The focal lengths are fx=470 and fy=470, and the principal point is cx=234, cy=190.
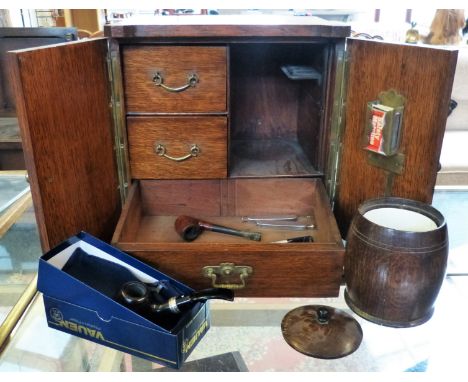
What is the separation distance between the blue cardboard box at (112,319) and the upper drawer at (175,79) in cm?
30

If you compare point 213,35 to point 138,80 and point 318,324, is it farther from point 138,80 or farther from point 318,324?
point 318,324

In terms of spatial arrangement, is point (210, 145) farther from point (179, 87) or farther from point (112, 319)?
point (112, 319)

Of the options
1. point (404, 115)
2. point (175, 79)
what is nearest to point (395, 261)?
point (404, 115)

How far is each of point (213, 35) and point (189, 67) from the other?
73 millimetres

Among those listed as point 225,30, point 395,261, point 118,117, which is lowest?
point 395,261

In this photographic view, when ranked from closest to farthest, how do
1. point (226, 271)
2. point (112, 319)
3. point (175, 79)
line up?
point (112, 319) → point (226, 271) → point (175, 79)

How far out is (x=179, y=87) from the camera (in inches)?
33.5

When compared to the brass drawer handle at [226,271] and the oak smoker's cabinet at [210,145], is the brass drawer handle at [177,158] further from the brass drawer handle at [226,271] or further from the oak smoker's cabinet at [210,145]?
the brass drawer handle at [226,271]

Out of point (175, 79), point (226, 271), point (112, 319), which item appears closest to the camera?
point (112, 319)

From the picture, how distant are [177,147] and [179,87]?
0.12 meters

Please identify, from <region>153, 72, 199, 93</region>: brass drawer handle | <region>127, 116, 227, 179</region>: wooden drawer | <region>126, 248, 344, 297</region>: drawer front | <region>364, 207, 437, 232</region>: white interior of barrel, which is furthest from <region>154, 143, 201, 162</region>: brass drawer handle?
<region>364, 207, 437, 232</region>: white interior of barrel

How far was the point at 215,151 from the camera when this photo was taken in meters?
0.91

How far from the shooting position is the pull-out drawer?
714mm

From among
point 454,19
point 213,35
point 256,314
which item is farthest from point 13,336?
point 454,19
